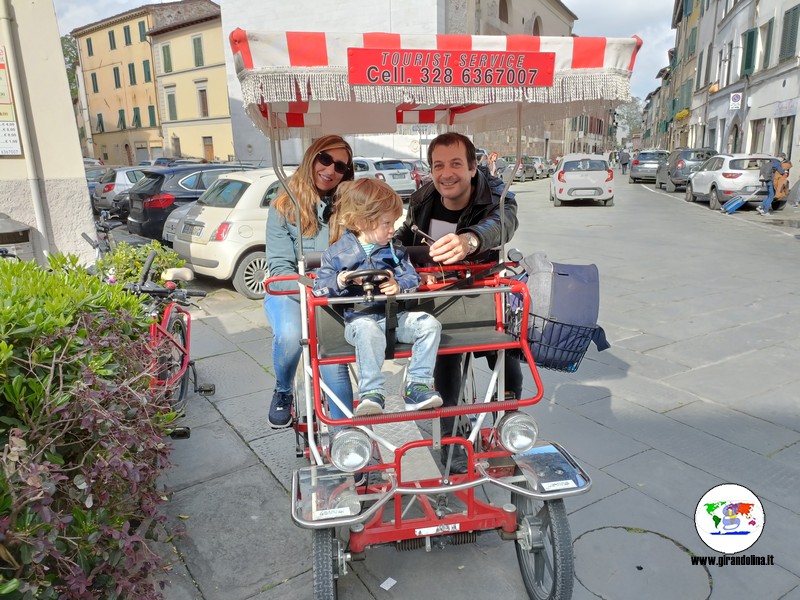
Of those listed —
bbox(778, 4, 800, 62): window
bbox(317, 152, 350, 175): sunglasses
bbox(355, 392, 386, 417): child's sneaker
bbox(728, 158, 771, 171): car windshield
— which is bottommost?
bbox(355, 392, 386, 417): child's sneaker

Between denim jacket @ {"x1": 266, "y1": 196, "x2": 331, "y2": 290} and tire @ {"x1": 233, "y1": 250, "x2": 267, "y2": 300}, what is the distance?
4.50m

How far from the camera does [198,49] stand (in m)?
40.4

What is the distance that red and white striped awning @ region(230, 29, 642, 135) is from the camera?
2303 millimetres

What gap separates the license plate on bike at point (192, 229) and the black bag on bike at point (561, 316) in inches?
249

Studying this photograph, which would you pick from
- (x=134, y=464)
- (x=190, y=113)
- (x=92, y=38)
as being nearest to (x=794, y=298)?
(x=134, y=464)

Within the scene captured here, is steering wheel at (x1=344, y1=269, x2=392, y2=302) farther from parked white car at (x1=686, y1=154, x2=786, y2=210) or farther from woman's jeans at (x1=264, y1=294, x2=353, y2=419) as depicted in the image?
parked white car at (x1=686, y1=154, x2=786, y2=210)

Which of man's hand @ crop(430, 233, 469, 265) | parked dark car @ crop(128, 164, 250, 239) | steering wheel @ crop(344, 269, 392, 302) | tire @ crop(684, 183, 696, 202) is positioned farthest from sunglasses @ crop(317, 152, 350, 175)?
tire @ crop(684, 183, 696, 202)

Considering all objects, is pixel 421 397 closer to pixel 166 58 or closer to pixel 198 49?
pixel 198 49

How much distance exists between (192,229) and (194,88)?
3861cm

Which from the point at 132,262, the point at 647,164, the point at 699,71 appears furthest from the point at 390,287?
the point at 699,71

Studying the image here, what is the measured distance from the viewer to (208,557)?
2832 mm

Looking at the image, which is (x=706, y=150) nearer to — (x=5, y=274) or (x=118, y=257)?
(x=118, y=257)

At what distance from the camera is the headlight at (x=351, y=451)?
2211 millimetres

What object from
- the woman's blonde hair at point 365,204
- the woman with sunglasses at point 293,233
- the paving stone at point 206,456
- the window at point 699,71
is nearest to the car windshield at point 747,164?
the woman with sunglasses at point 293,233
